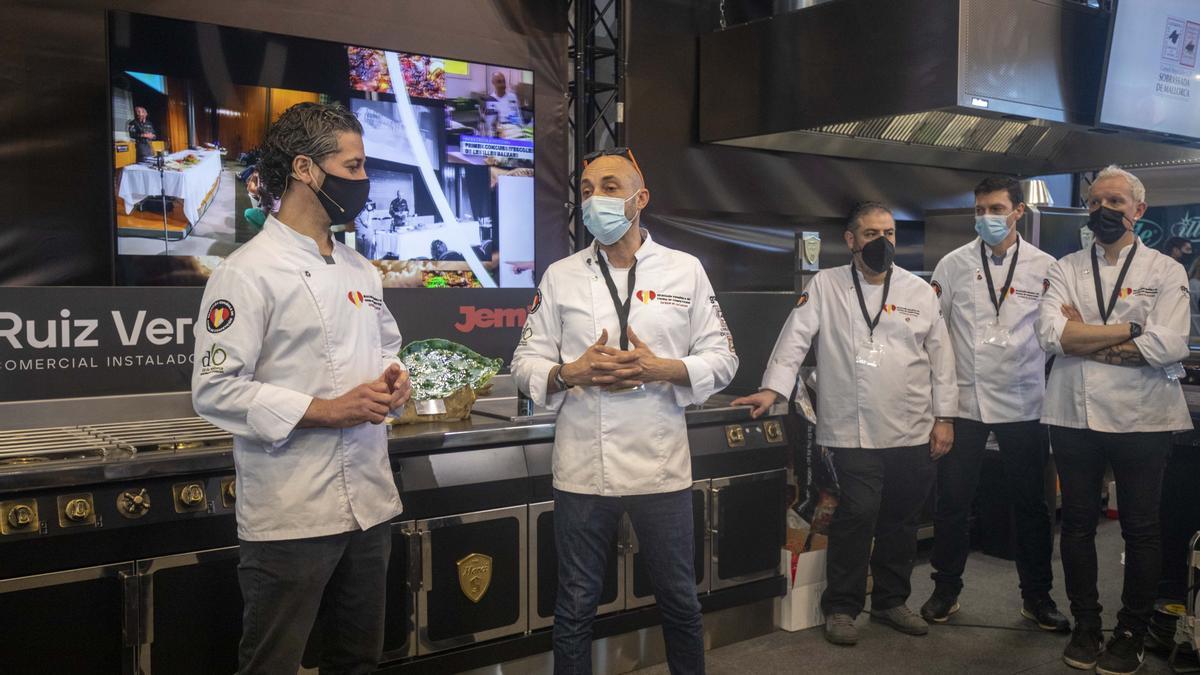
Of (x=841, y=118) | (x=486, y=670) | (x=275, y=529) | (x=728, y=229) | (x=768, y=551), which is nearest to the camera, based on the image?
(x=275, y=529)

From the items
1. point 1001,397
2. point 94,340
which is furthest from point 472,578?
point 1001,397

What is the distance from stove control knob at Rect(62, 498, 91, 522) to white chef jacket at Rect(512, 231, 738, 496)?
1093 millimetres

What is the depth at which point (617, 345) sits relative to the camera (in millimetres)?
2533

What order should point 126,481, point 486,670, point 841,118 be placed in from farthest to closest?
point 841,118 → point 486,670 → point 126,481

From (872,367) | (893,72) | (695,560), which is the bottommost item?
(695,560)

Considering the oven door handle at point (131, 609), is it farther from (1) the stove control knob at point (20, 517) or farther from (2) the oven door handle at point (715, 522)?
(2) the oven door handle at point (715, 522)

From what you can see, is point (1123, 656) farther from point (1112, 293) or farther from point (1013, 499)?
point (1112, 293)

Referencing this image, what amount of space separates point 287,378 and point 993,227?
2914mm

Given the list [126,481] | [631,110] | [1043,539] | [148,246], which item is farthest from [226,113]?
[1043,539]

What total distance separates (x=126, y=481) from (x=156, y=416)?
850 millimetres

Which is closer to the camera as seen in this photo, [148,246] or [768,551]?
→ [148,246]

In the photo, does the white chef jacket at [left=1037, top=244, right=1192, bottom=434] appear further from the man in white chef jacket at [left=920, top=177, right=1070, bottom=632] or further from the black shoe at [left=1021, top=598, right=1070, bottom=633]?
the black shoe at [left=1021, top=598, right=1070, bottom=633]

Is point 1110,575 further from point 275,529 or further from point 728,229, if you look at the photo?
point 275,529

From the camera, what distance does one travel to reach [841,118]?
4.41 meters
